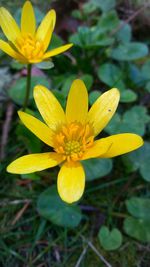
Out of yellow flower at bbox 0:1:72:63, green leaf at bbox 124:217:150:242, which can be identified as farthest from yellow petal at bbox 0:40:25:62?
green leaf at bbox 124:217:150:242

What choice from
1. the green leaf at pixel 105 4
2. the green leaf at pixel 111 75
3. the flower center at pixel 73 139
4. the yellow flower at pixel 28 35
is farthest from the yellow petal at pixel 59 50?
the green leaf at pixel 105 4

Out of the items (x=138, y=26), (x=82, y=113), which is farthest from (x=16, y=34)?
(x=138, y=26)

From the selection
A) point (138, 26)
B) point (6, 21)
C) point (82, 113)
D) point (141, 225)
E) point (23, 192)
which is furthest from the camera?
point (138, 26)

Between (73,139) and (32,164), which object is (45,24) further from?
(32,164)

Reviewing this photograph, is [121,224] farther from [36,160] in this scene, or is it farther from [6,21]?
[6,21]

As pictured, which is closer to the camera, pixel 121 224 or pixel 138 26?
pixel 121 224
